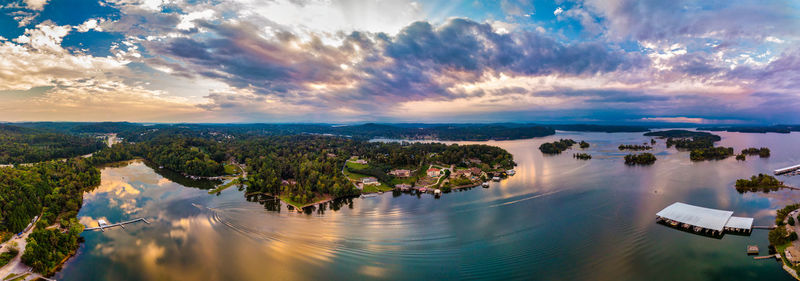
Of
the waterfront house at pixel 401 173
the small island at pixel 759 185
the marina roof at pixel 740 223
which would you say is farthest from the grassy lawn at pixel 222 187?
the small island at pixel 759 185

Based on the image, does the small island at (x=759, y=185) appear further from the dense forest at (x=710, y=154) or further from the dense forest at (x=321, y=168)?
the dense forest at (x=321, y=168)

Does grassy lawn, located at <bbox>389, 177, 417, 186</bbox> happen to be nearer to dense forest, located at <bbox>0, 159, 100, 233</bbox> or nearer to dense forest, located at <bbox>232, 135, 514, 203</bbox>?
dense forest, located at <bbox>232, 135, 514, 203</bbox>

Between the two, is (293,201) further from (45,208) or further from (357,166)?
(45,208)

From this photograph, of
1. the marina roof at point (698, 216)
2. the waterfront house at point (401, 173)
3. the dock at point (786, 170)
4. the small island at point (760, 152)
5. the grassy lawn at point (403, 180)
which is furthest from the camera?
the small island at point (760, 152)

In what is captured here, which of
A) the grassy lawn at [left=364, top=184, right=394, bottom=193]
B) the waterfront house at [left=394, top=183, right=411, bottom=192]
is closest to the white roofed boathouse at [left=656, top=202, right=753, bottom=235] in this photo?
the waterfront house at [left=394, top=183, right=411, bottom=192]

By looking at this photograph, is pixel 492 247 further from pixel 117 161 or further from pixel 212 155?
pixel 117 161

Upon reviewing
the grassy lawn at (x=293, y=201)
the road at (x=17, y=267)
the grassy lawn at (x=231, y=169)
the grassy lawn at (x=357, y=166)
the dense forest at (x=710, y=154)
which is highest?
the dense forest at (x=710, y=154)

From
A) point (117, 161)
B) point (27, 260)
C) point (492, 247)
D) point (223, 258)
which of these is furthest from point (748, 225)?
point (117, 161)
